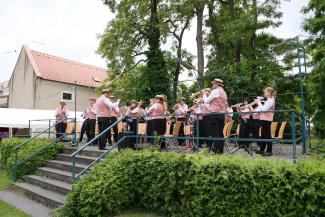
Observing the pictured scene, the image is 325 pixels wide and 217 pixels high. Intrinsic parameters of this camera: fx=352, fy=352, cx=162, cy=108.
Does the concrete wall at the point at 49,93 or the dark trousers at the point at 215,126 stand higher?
the concrete wall at the point at 49,93

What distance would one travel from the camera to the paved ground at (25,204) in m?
7.63

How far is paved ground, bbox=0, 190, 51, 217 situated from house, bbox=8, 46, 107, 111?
72.4ft

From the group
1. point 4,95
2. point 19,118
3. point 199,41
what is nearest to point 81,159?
point 199,41

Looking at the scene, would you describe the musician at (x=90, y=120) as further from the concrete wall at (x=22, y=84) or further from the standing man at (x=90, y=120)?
the concrete wall at (x=22, y=84)

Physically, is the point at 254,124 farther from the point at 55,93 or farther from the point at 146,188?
the point at 55,93

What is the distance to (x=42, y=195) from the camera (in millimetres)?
8398

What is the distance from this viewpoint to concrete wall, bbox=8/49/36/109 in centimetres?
3170

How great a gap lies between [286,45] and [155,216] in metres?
10.4

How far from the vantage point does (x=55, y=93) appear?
3148cm

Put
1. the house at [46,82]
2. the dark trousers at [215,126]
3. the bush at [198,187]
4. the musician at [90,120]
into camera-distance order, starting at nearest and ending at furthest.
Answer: the bush at [198,187], the dark trousers at [215,126], the musician at [90,120], the house at [46,82]

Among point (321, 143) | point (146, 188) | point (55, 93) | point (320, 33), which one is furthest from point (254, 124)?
point (55, 93)

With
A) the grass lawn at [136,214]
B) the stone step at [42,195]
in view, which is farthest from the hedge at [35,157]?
the grass lawn at [136,214]

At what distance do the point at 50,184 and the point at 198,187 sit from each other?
15.2 feet

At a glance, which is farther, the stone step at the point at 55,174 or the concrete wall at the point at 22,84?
the concrete wall at the point at 22,84
